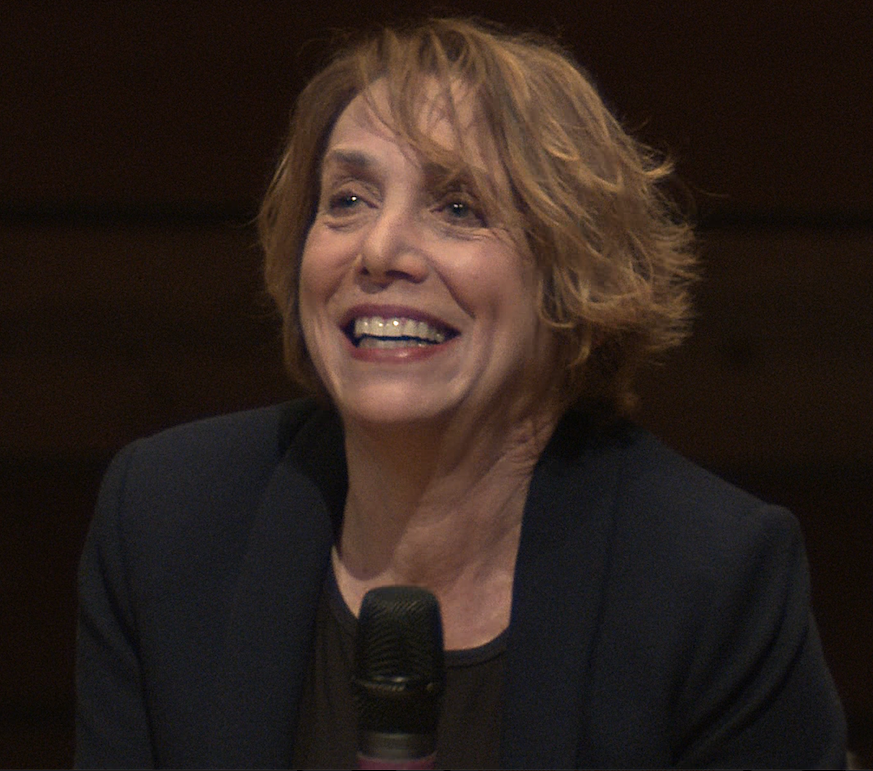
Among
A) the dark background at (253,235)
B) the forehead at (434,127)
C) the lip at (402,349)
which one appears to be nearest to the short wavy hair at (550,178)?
the forehead at (434,127)

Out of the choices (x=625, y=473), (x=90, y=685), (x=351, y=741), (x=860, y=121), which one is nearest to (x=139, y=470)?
(x=90, y=685)

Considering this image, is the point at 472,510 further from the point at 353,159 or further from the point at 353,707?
the point at 353,159

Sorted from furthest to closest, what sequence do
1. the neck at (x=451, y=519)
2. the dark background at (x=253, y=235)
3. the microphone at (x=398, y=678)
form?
1. the dark background at (x=253, y=235)
2. the neck at (x=451, y=519)
3. the microphone at (x=398, y=678)

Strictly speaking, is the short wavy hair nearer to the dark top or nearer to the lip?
the lip

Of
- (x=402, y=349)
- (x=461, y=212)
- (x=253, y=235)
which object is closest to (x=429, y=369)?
(x=402, y=349)

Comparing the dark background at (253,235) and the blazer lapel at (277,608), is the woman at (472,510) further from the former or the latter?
the dark background at (253,235)

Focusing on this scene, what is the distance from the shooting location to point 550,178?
1.37 m

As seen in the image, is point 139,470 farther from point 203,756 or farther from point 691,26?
point 691,26

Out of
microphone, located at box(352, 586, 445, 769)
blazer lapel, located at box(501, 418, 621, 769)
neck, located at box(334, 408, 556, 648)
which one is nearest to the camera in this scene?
microphone, located at box(352, 586, 445, 769)

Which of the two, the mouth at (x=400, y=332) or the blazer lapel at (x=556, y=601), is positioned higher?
the mouth at (x=400, y=332)

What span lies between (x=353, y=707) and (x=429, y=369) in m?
0.36

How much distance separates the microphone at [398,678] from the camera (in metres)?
0.83

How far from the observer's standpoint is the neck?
1.42m

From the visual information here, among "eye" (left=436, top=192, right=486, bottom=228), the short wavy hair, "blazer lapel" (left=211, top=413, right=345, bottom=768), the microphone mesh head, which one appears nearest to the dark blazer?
Result: "blazer lapel" (left=211, top=413, right=345, bottom=768)
